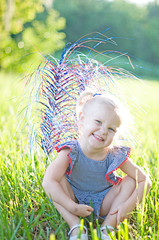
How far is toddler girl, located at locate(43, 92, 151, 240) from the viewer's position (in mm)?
1500

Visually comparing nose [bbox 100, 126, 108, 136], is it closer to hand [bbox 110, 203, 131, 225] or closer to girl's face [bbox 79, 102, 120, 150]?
girl's face [bbox 79, 102, 120, 150]

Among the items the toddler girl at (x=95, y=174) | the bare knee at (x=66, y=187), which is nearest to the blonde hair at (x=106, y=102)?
the toddler girl at (x=95, y=174)

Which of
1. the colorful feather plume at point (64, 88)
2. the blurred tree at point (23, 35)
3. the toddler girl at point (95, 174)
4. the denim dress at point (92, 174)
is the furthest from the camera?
the blurred tree at point (23, 35)

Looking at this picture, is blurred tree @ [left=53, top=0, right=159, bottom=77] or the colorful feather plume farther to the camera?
blurred tree @ [left=53, top=0, right=159, bottom=77]

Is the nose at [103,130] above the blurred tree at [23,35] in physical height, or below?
below

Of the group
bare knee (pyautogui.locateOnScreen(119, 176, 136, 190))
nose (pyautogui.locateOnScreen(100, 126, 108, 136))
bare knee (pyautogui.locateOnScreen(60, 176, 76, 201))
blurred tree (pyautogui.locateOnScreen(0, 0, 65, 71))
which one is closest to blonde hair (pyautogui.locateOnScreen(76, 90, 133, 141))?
nose (pyautogui.locateOnScreen(100, 126, 108, 136))

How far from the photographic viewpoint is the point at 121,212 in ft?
5.05

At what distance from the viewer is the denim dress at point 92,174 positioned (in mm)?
1601

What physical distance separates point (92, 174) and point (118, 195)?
0.17m

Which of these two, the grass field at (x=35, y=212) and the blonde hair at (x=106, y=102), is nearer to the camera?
the grass field at (x=35, y=212)

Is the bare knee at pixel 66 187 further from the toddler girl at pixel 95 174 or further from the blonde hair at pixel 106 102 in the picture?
the blonde hair at pixel 106 102

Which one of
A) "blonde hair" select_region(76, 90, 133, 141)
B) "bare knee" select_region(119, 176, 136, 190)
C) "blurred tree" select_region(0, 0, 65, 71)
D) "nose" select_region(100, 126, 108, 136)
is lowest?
"bare knee" select_region(119, 176, 136, 190)

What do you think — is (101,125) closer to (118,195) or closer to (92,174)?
(92,174)

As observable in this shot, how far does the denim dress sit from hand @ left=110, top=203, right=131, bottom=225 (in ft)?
0.36
